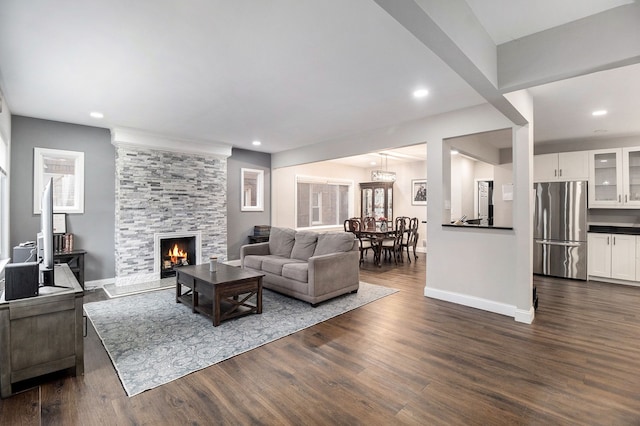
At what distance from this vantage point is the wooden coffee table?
3.44 m

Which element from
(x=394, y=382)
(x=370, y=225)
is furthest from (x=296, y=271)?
(x=370, y=225)

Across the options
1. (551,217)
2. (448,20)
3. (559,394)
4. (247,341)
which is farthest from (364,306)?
(551,217)

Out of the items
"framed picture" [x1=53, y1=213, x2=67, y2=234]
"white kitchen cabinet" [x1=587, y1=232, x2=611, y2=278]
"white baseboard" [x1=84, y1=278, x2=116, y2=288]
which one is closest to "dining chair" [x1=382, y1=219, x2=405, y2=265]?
"white kitchen cabinet" [x1=587, y1=232, x2=611, y2=278]

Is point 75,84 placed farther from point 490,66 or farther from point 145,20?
point 490,66

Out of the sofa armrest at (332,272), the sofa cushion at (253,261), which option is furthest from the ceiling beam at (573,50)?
the sofa cushion at (253,261)

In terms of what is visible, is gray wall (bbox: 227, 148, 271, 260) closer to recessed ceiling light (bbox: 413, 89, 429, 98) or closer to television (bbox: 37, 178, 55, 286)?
television (bbox: 37, 178, 55, 286)

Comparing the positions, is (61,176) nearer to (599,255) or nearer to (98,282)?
(98,282)

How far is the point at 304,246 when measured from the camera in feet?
16.4

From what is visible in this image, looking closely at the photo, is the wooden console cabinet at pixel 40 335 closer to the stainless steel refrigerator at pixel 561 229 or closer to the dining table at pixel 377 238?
the dining table at pixel 377 238

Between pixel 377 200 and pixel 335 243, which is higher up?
pixel 377 200

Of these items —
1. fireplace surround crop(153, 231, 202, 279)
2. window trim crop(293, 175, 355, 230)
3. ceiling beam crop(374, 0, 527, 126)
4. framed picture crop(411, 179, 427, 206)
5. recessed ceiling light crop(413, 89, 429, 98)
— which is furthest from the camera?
framed picture crop(411, 179, 427, 206)

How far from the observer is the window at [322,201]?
835cm

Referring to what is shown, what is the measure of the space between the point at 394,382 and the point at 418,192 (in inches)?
290

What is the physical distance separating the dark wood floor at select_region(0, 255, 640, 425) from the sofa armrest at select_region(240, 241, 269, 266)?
2388mm
